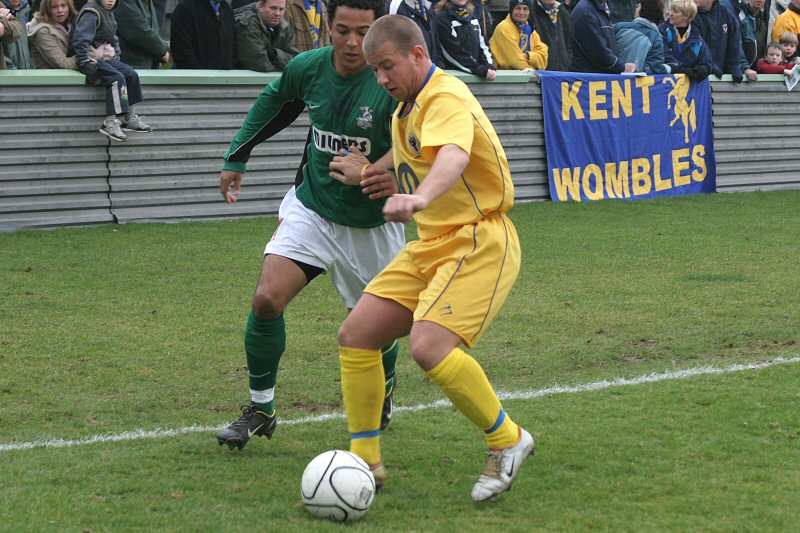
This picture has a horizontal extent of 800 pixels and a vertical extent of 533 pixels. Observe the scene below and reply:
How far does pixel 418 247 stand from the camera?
486cm

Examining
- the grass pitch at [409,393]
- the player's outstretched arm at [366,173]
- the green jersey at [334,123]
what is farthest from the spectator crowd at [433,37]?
the player's outstretched arm at [366,173]

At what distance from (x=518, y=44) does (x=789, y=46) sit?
4891mm

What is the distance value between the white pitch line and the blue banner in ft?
25.6

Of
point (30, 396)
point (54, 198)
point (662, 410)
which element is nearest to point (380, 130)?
point (662, 410)

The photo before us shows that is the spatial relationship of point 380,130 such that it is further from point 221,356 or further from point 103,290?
point 103,290

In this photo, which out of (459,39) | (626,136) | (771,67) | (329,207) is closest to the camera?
(329,207)

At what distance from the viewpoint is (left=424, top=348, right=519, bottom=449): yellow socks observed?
14.9ft

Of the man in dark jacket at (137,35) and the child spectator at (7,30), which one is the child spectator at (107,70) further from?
the man in dark jacket at (137,35)

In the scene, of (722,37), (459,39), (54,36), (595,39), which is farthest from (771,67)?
(54,36)

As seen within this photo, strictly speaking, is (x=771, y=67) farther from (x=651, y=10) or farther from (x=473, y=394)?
(x=473, y=394)

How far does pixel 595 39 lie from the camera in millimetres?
14836

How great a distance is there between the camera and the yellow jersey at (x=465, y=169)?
4594mm

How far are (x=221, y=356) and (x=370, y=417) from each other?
268 centimetres

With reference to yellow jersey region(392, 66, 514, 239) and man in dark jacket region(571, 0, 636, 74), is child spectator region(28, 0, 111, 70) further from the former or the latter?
yellow jersey region(392, 66, 514, 239)
